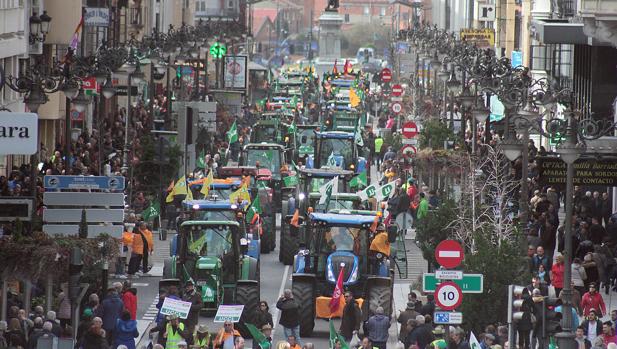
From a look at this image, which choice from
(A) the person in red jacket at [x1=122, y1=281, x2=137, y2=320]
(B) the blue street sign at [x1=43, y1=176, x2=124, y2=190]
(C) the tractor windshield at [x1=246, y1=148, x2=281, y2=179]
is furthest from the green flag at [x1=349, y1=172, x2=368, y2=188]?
(A) the person in red jacket at [x1=122, y1=281, x2=137, y2=320]

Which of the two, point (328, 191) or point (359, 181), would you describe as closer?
point (328, 191)

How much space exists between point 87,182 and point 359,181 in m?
21.2

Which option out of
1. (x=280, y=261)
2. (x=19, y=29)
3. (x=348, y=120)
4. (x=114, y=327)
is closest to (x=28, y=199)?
(x=114, y=327)

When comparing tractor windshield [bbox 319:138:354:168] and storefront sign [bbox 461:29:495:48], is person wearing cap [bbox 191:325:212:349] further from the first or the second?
storefront sign [bbox 461:29:495:48]

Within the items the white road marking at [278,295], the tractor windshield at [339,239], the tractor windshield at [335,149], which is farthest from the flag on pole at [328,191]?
the tractor windshield at [335,149]

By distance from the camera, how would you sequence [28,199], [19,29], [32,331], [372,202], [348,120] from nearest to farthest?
[32,331] → [28,199] → [372,202] → [19,29] → [348,120]

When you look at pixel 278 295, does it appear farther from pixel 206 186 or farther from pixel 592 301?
pixel 592 301

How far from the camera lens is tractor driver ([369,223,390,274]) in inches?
1387

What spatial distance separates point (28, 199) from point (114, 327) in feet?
8.06

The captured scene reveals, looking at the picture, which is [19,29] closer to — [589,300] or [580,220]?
[580,220]

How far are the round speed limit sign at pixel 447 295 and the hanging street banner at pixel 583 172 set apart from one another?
26.0 ft

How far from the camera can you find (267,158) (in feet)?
181

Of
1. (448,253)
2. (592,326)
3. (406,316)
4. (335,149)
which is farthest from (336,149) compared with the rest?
(448,253)

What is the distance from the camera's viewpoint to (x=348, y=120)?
80125 mm
